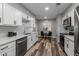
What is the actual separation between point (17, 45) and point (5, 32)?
774 mm

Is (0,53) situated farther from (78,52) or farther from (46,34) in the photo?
(46,34)

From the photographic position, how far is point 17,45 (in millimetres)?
2363

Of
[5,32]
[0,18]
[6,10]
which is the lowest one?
[5,32]

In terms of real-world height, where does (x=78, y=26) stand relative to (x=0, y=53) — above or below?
above

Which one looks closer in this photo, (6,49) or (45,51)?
(6,49)

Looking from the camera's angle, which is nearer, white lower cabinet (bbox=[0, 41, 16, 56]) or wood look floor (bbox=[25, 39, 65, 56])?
white lower cabinet (bbox=[0, 41, 16, 56])

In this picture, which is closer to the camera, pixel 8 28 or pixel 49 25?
pixel 8 28

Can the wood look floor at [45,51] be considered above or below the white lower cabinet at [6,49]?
below

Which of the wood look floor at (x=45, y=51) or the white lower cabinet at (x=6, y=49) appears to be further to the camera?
the wood look floor at (x=45, y=51)

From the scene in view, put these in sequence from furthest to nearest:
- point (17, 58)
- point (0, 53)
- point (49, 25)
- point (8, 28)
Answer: point (49, 25) < point (8, 28) < point (0, 53) < point (17, 58)

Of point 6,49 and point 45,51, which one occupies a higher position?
point 6,49

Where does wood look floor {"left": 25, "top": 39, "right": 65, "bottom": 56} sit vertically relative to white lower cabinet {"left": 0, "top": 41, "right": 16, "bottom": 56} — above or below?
below

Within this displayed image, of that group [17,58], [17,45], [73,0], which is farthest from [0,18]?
[73,0]

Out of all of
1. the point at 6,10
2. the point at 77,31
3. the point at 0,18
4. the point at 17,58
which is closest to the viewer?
the point at 17,58
